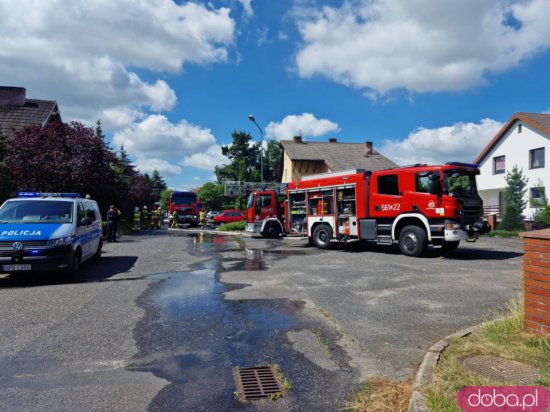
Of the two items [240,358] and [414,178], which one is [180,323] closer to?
[240,358]

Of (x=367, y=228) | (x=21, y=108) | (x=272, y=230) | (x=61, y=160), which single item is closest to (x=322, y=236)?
(x=367, y=228)

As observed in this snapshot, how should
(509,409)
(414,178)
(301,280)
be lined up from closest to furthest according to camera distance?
(509,409), (301,280), (414,178)

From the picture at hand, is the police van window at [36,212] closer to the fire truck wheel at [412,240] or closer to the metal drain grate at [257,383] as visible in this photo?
the metal drain grate at [257,383]

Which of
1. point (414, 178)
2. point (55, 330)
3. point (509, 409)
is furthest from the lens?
point (414, 178)

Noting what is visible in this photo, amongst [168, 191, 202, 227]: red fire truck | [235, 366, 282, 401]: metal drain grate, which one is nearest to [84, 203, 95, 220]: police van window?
[235, 366, 282, 401]: metal drain grate

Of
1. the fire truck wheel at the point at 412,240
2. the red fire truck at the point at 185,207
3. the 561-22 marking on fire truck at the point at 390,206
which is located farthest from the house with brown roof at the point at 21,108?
the fire truck wheel at the point at 412,240

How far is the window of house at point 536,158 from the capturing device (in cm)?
2780

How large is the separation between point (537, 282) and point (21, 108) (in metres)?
32.6

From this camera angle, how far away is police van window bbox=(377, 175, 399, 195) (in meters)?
13.3

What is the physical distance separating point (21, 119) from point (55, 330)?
88.8 ft

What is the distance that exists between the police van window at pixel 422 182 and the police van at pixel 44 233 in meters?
9.43

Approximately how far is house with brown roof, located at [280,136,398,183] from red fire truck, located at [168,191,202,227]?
36.0 feet

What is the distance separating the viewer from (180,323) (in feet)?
18.7

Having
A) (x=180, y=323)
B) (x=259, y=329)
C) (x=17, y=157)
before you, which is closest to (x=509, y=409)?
(x=259, y=329)
